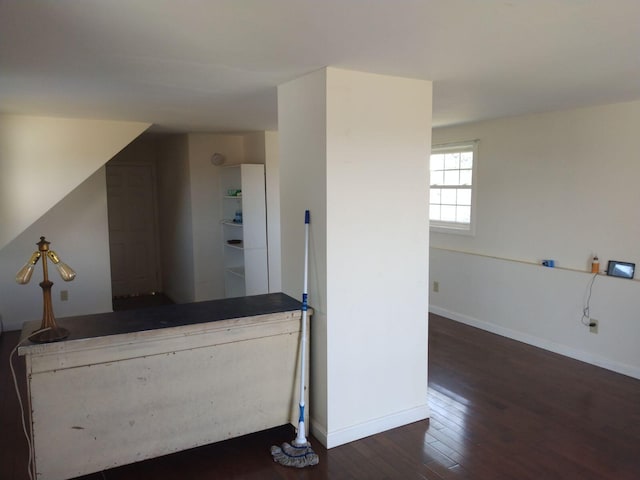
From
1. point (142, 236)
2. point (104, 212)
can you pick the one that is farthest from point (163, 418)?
point (142, 236)

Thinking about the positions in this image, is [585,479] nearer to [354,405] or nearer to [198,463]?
[354,405]

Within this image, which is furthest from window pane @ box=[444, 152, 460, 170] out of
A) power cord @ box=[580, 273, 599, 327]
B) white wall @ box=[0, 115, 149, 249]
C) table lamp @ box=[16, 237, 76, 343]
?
table lamp @ box=[16, 237, 76, 343]

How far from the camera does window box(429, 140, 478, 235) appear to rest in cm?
512

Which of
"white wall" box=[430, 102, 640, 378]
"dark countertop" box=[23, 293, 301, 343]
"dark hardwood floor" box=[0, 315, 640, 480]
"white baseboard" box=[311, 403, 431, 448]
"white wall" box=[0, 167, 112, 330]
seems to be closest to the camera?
"dark countertop" box=[23, 293, 301, 343]

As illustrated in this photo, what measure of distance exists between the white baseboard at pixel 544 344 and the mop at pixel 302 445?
2.70 metres

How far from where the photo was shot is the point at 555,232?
4.28 m

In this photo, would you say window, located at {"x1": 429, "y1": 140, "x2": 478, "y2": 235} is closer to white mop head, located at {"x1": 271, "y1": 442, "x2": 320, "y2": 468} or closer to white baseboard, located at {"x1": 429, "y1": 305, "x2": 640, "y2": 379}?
white baseboard, located at {"x1": 429, "y1": 305, "x2": 640, "y2": 379}

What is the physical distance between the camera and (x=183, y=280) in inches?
242

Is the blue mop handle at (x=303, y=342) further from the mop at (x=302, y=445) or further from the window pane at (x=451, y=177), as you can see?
the window pane at (x=451, y=177)

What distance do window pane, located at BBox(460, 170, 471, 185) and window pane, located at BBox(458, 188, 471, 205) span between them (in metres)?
0.08

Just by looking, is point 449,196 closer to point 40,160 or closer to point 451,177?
point 451,177

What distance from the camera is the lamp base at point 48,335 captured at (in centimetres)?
217

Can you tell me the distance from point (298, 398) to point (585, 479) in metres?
1.59

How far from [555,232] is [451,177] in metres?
1.44
